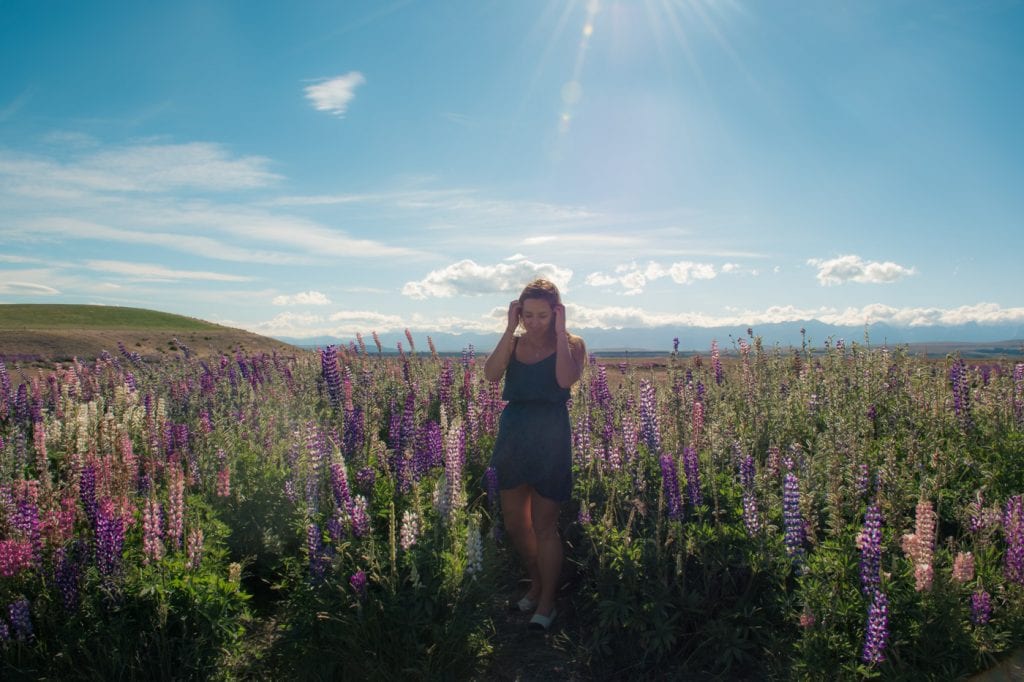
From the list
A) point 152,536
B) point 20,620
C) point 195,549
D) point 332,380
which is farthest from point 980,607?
point 332,380

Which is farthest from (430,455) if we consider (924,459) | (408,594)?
(924,459)

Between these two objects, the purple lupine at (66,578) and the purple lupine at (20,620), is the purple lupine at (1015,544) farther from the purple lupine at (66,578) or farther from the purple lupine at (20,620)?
the purple lupine at (20,620)

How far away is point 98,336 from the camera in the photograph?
24875mm

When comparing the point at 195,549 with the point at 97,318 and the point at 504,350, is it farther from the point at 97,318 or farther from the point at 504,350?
the point at 97,318

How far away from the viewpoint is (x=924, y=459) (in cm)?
568

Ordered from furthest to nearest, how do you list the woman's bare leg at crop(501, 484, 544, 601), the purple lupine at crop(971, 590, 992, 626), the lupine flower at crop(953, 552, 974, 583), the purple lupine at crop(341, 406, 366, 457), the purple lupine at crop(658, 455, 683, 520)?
the purple lupine at crop(341, 406, 366, 457) → the woman's bare leg at crop(501, 484, 544, 601) → the purple lupine at crop(658, 455, 683, 520) → the purple lupine at crop(971, 590, 992, 626) → the lupine flower at crop(953, 552, 974, 583)

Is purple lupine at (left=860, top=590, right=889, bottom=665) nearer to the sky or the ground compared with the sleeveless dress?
nearer to the ground

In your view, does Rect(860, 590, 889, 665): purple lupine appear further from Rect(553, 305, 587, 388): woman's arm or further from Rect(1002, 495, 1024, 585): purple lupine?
Rect(553, 305, 587, 388): woman's arm

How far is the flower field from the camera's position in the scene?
12.9 feet

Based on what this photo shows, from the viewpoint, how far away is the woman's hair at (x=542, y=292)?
503 centimetres


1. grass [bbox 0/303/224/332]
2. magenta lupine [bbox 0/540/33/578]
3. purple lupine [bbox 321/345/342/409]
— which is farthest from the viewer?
grass [bbox 0/303/224/332]

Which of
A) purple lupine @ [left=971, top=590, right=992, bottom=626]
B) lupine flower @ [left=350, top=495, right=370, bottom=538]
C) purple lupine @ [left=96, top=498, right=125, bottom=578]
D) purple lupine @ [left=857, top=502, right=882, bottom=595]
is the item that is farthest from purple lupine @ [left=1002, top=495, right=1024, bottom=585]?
purple lupine @ [left=96, top=498, right=125, bottom=578]

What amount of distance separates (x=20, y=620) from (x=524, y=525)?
3440mm

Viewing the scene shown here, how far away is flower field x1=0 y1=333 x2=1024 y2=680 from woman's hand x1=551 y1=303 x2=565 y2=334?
98 cm
